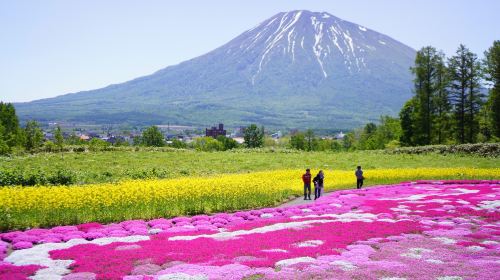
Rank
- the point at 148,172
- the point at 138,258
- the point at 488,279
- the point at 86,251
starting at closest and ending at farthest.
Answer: the point at 488,279, the point at 138,258, the point at 86,251, the point at 148,172

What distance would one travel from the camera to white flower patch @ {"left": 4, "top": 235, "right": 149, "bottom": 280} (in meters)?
12.5

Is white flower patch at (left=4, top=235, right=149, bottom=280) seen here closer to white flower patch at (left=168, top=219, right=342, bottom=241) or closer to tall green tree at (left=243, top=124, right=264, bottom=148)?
white flower patch at (left=168, top=219, right=342, bottom=241)

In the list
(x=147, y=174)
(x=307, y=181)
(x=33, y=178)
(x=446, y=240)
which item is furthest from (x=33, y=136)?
(x=446, y=240)

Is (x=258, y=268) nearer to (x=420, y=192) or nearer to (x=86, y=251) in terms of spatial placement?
(x=86, y=251)

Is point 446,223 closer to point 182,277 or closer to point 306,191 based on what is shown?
point 306,191

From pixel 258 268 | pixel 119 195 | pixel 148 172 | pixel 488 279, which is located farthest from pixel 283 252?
pixel 148 172

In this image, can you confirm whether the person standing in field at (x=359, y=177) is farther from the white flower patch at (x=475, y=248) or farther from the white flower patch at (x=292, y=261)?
the white flower patch at (x=292, y=261)

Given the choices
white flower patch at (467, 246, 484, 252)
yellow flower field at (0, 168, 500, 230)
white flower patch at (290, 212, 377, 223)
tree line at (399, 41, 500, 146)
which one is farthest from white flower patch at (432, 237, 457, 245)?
tree line at (399, 41, 500, 146)

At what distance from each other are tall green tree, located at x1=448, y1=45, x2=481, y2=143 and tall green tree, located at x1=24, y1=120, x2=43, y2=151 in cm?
7348

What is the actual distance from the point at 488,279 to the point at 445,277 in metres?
0.96

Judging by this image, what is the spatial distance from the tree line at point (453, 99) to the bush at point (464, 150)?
483 inches

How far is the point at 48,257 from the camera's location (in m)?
14.2

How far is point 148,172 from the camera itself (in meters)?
38.6

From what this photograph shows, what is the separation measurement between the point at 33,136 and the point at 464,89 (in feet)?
272
